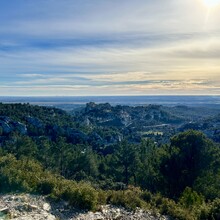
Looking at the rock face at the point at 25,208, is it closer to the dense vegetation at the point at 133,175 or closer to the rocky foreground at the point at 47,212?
the rocky foreground at the point at 47,212

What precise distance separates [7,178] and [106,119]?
120244 millimetres

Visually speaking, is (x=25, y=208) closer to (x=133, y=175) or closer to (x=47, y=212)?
(x=47, y=212)

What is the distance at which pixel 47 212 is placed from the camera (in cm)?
1120

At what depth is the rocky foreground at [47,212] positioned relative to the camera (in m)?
10.6

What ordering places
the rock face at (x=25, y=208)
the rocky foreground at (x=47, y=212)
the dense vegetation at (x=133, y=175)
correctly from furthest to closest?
the dense vegetation at (x=133, y=175) → the rocky foreground at (x=47, y=212) → the rock face at (x=25, y=208)

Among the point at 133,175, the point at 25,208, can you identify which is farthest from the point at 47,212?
the point at 133,175

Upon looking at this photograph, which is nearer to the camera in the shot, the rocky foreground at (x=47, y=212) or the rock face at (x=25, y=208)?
the rock face at (x=25, y=208)

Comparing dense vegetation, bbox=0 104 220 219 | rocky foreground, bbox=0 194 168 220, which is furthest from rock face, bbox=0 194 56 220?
dense vegetation, bbox=0 104 220 219

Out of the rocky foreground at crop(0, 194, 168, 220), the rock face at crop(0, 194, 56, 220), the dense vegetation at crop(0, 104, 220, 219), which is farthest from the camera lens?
the dense vegetation at crop(0, 104, 220, 219)

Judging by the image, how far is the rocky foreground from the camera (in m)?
10.6

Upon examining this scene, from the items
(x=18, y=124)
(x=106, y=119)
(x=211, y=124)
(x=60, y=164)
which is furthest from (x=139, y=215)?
(x=106, y=119)

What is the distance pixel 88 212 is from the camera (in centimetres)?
1158

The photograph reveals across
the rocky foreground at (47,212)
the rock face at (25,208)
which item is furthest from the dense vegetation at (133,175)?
the rock face at (25,208)

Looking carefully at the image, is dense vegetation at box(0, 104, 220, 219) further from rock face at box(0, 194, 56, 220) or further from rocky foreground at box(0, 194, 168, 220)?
rock face at box(0, 194, 56, 220)
